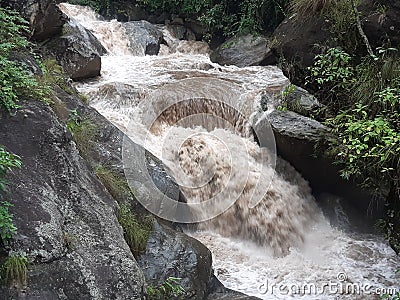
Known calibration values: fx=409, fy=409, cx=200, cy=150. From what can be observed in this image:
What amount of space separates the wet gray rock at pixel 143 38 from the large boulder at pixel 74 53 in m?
3.05

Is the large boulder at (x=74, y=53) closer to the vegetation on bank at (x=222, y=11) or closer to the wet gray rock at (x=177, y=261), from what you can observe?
the wet gray rock at (x=177, y=261)

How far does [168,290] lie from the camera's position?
3373 mm

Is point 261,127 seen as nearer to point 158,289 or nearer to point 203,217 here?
point 203,217

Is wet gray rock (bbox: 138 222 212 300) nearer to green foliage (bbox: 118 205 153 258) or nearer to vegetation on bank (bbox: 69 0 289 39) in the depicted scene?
green foliage (bbox: 118 205 153 258)

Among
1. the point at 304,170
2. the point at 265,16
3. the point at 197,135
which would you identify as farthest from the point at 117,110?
the point at 265,16

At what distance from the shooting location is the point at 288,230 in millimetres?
5316

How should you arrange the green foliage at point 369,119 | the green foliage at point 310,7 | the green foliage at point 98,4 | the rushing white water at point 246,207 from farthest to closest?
the green foliage at point 98,4 < the green foliage at point 310,7 < the rushing white water at point 246,207 < the green foliage at point 369,119

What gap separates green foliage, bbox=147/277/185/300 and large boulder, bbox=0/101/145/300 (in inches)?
14.6

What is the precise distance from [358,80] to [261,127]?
168cm

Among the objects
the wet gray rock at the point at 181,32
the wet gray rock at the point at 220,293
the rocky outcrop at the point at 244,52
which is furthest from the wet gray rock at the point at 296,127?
the wet gray rock at the point at 181,32

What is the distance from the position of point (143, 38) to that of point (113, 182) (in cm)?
820

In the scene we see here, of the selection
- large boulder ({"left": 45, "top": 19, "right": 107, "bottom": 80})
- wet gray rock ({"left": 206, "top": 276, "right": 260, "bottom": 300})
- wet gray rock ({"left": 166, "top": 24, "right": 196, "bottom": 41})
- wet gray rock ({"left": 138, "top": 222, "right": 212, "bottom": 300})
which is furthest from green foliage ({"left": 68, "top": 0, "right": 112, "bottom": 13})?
wet gray rock ({"left": 206, "top": 276, "right": 260, "bottom": 300})

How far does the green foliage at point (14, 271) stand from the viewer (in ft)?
7.10

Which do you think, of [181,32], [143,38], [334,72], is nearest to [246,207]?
[334,72]
